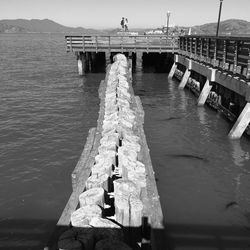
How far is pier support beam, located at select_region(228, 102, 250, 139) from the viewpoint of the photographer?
33.3ft

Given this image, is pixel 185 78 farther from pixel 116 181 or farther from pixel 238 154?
pixel 116 181

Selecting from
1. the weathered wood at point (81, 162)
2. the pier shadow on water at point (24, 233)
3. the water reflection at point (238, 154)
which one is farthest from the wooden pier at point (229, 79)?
the pier shadow on water at point (24, 233)

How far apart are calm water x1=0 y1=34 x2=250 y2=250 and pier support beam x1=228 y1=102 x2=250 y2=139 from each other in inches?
12.8

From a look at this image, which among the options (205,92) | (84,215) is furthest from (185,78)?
(84,215)

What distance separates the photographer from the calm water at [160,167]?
6486mm

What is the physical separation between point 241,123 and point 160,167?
354 cm

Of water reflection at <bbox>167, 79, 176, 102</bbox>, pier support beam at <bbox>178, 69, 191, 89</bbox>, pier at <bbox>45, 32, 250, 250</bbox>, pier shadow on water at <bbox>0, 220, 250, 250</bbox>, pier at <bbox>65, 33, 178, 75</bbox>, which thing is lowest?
water reflection at <bbox>167, 79, 176, 102</bbox>

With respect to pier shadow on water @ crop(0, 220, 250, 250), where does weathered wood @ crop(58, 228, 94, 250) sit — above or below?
above

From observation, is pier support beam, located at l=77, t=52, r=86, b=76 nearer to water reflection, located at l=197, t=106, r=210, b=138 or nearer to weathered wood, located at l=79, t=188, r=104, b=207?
water reflection, located at l=197, t=106, r=210, b=138

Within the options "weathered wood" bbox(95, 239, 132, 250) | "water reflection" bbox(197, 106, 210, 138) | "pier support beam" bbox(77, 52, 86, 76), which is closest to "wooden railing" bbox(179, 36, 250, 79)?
"water reflection" bbox(197, 106, 210, 138)

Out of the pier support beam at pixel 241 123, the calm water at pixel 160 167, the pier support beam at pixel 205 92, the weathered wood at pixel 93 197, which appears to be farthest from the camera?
the pier support beam at pixel 205 92

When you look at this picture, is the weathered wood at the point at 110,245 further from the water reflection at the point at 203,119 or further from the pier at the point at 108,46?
the pier at the point at 108,46

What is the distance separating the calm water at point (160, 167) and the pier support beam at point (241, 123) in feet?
1.07

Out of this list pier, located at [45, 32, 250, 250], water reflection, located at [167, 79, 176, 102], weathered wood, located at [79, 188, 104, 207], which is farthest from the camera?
water reflection, located at [167, 79, 176, 102]
